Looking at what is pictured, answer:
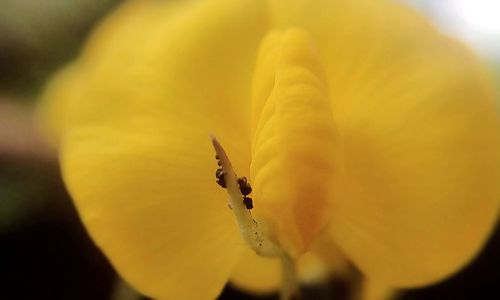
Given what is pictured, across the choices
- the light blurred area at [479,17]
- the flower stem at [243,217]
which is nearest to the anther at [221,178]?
the flower stem at [243,217]

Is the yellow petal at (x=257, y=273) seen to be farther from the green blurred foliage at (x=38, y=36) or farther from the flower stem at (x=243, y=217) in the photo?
the green blurred foliage at (x=38, y=36)

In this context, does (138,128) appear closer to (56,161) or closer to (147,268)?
(147,268)

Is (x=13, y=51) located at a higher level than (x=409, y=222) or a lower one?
higher

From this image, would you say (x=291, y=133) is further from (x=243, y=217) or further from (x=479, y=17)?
(x=479, y=17)

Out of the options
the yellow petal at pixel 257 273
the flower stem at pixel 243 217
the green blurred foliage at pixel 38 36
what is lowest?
the yellow petal at pixel 257 273

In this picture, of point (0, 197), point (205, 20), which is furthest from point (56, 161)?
point (205, 20)

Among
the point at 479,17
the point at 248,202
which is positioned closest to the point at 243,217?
the point at 248,202

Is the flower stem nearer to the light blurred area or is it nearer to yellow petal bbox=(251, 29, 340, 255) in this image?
yellow petal bbox=(251, 29, 340, 255)
